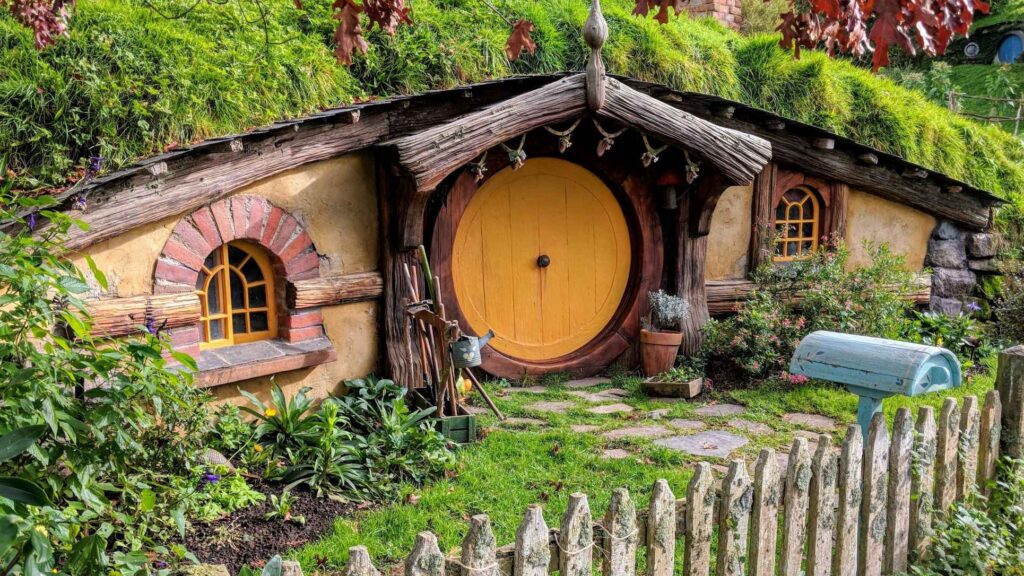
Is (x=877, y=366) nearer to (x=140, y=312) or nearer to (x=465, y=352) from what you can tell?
(x=465, y=352)

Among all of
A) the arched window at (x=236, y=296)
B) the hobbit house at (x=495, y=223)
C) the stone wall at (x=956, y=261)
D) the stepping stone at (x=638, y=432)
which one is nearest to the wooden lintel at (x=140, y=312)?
the hobbit house at (x=495, y=223)

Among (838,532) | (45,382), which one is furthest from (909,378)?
(45,382)

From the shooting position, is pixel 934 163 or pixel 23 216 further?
pixel 934 163

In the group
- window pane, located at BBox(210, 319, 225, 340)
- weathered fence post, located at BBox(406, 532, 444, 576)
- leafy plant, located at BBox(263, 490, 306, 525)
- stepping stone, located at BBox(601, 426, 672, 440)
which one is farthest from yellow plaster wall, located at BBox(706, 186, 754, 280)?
weathered fence post, located at BBox(406, 532, 444, 576)

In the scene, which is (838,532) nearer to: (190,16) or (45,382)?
(45,382)

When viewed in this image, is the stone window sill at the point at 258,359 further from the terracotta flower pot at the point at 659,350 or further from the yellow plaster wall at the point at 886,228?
the yellow plaster wall at the point at 886,228

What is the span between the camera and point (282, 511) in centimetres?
414

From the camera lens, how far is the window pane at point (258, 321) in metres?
5.75

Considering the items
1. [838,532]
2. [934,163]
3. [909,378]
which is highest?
[934,163]

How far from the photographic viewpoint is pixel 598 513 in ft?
13.9

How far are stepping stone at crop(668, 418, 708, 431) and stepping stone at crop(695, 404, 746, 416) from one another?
0.23 m

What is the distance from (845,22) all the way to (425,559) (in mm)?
2328

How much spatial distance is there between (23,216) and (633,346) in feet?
16.6

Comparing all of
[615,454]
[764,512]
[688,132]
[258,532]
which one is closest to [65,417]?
[258,532]
